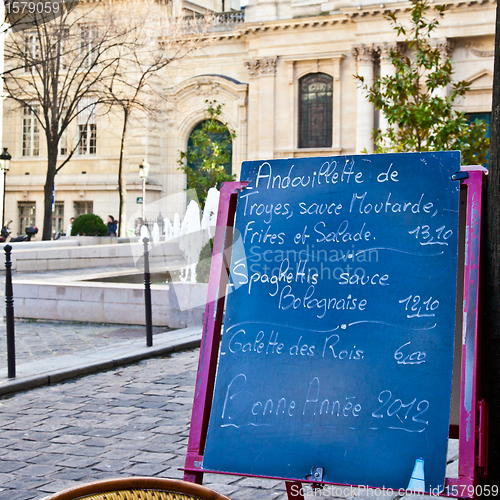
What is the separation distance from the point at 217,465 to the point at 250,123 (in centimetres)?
3918

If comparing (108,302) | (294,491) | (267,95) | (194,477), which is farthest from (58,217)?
(194,477)

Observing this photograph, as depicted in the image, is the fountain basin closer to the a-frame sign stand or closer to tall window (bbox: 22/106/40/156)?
the a-frame sign stand

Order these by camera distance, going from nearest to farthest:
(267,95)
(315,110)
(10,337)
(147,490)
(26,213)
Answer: (147,490) < (10,337) < (315,110) < (267,95) < (26,213)

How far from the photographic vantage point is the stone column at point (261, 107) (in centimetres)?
4034

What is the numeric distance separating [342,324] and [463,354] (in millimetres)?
519

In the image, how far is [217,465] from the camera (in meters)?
2.80

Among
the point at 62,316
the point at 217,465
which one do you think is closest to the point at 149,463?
the point at 217,465

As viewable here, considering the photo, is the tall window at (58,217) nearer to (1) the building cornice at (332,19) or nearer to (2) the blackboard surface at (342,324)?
(1) the building cornice at (332,19)

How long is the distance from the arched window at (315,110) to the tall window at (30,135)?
708 inches

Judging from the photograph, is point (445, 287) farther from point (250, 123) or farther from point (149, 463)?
point (250, 123)

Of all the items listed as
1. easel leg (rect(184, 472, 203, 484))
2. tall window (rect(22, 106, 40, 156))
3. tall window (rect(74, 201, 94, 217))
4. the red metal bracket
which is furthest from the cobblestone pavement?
tall window (rect(22, 106, 40, 156))

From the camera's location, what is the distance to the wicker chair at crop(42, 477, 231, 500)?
81.3 inches

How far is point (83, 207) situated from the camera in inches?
1743

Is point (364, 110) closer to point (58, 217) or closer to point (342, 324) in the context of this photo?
point (58, 217)
